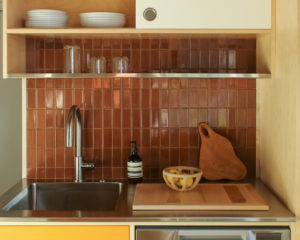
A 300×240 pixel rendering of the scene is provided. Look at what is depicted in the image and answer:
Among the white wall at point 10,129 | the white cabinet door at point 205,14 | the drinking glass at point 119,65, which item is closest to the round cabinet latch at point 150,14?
the white cabinet door at point 205,14

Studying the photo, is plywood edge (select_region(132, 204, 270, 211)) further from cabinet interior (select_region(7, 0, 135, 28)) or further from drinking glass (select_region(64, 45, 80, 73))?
cabinet interior (select_region(7, 0, 135, 28))

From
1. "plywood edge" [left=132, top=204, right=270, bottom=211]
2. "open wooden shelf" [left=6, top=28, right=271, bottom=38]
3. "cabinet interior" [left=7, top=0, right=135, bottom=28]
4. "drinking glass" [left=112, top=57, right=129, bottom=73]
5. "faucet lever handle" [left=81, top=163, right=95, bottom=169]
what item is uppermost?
"cabinet interior" [left=7, top=0, right=135, bottom=28]

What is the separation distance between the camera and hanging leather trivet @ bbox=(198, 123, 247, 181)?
2.31m

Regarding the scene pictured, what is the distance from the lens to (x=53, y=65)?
238cm

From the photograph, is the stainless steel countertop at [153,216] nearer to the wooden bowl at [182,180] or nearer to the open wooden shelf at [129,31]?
the wooden bowl at [182,180]

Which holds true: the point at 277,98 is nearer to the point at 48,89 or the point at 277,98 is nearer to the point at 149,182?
the point at 149,182

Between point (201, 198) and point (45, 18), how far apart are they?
1.14 meters

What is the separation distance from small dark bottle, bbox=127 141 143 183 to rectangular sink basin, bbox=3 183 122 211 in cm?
8

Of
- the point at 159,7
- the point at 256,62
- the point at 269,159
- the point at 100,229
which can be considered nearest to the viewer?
the point at 100,229

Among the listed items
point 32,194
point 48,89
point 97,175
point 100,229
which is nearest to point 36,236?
point 100,229

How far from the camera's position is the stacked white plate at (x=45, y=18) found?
2072mm

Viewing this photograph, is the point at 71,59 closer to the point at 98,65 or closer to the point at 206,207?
the point at 98,65

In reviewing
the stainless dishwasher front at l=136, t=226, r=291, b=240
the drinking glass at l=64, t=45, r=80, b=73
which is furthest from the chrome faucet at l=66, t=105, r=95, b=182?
the stainless dishwasher front at l=136, t=226, r=291, b=240

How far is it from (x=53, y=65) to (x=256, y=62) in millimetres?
1131
